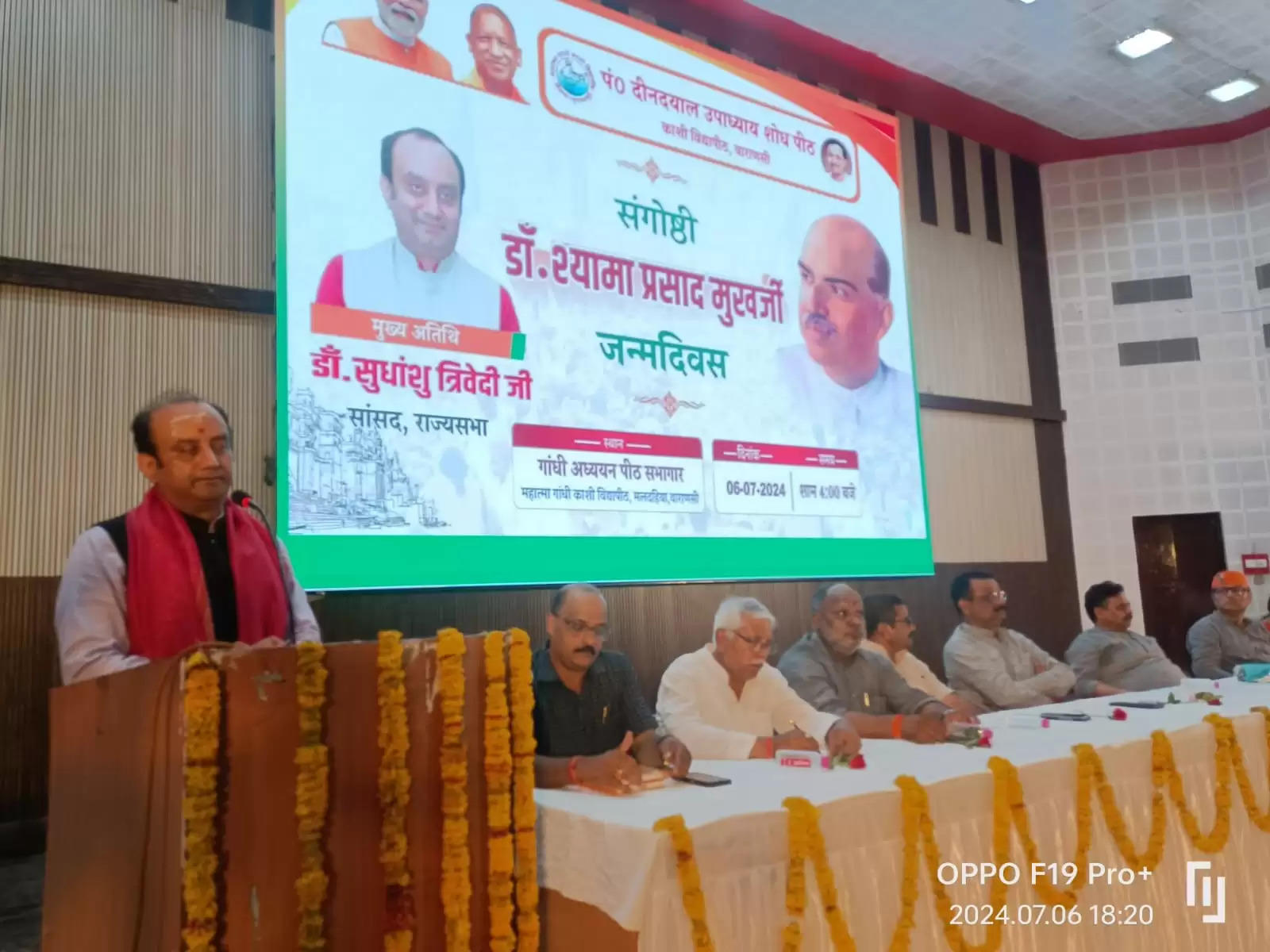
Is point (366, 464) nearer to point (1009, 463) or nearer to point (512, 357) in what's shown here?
point (512, 357)

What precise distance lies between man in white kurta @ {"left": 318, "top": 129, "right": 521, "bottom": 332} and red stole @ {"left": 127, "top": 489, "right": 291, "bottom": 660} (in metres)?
1.52

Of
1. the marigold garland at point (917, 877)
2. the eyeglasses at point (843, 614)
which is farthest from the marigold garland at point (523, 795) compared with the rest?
the eyeglasses at point (843, 614)

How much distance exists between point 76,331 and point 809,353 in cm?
289

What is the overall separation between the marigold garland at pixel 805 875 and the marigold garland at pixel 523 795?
1.30 feet

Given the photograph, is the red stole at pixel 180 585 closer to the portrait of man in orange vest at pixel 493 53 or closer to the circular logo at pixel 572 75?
the portrait of man in orange vest at pixel 493 53

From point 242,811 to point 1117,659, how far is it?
3681 millimetres

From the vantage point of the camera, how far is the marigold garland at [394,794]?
1.25 meters

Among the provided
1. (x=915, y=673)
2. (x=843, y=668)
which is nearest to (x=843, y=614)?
(x=843, y=668)

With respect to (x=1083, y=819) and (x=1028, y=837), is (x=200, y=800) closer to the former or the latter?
(x=1028, y=837)

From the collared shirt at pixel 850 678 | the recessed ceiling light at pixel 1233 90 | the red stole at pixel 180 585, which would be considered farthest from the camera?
the recessed ceiling light at pixel 1233 90

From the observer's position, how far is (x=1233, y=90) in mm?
5852

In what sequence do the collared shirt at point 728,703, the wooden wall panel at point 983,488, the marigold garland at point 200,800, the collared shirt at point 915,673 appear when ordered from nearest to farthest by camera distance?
the marigold garland at point 200,800 → the collared shirt at point 728,703 → the collared shirt at point 915,673 → the wooden wall panel at point 983,488

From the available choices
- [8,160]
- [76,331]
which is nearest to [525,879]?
[76,331]

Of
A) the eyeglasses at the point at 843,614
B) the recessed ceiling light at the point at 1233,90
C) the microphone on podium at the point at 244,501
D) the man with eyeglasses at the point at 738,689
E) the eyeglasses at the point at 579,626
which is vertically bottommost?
the man with eyeglasses at the point at 738,689
